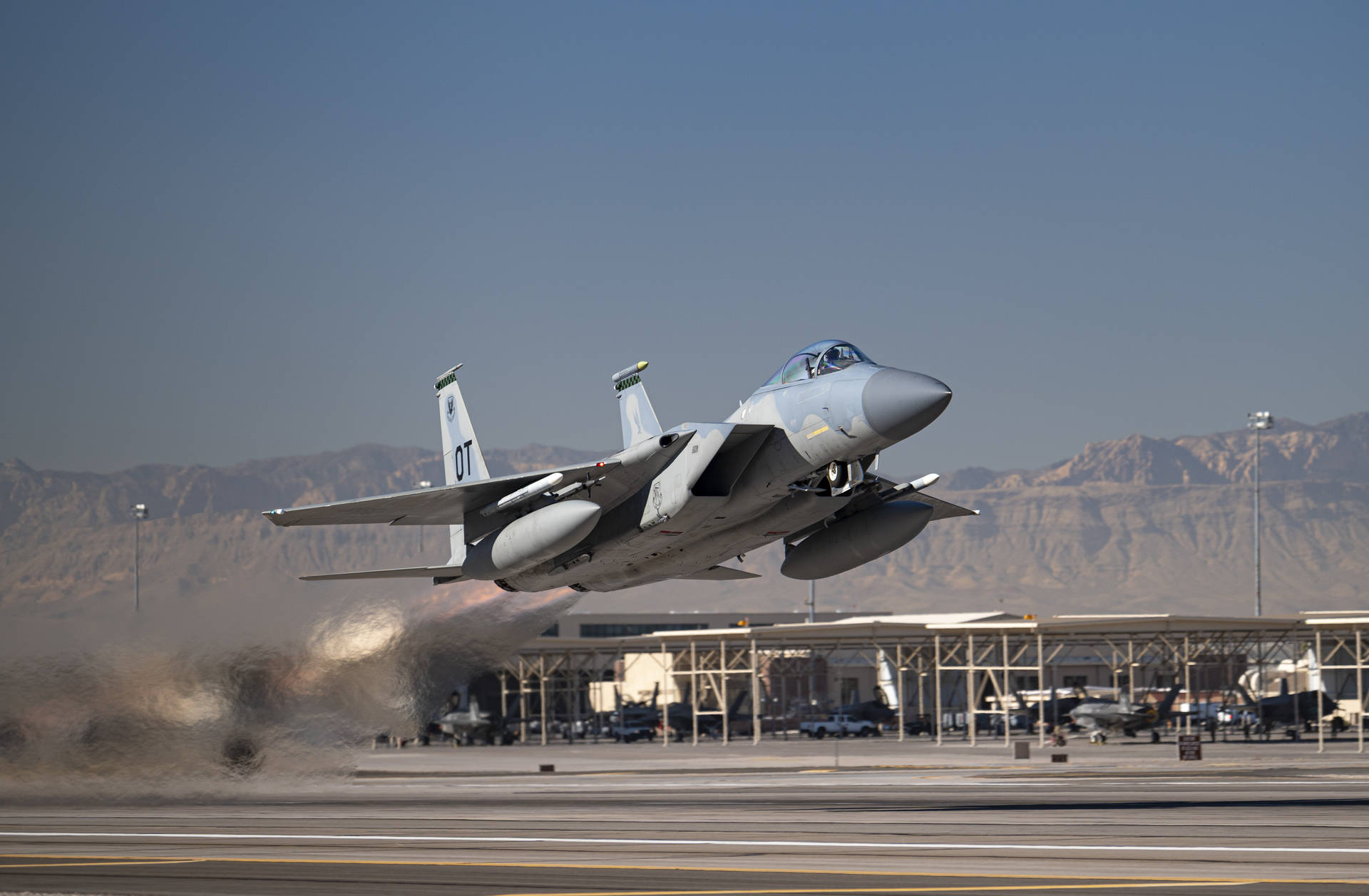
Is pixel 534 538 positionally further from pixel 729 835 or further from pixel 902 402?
pixel 902 402

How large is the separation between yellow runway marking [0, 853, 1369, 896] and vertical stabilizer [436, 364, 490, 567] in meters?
10.9

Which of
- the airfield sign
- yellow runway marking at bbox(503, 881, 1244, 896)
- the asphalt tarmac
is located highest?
yellow runway marking at bbox(503, 881, 1244, 896)

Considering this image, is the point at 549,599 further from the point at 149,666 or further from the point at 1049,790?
the point at 1049,790

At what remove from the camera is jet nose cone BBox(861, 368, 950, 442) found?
21.5 meters

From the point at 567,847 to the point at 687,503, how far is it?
562 cm

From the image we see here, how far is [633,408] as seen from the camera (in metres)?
29.9

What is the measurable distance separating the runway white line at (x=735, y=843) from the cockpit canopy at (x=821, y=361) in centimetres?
711

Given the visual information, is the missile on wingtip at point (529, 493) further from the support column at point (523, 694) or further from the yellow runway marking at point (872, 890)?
the support column at point (523, 694)

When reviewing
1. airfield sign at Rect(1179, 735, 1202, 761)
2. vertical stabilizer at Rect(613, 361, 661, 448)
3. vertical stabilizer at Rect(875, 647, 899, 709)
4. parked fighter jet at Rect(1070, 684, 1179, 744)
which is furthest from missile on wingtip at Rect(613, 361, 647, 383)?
vertical stabilizer at Rect(875, 647, 899, 709)

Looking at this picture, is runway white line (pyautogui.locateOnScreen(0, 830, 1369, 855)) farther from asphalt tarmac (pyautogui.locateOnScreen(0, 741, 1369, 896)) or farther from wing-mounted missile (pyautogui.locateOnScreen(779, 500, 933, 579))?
wing-mounted missile (pyautogui.locateOnScreen(779, 500, 933, 579))

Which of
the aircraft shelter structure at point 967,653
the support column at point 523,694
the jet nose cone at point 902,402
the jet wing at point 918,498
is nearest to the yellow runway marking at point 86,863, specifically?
the jet nose cone at point 902,402

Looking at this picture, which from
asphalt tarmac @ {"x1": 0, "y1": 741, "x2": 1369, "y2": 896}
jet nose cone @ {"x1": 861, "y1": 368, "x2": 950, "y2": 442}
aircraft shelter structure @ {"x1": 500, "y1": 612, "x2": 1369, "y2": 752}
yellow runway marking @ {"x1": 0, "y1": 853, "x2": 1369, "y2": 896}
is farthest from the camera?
aircraft shelter structure @ {"x1": 500, "y1": 612, "x2": 1369, "y2": 752}

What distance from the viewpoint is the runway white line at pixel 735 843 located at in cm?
1972

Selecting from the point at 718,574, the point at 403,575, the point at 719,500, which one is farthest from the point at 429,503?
the point at 718,574
